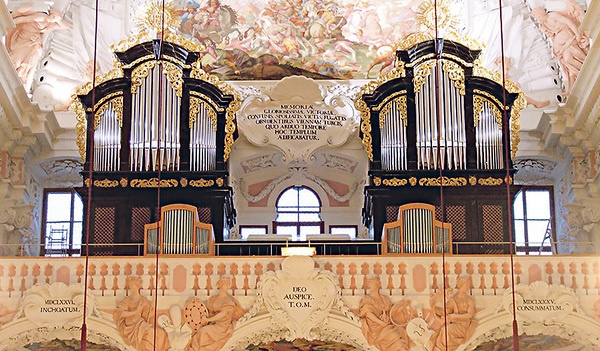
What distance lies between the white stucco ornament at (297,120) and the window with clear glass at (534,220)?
433cm

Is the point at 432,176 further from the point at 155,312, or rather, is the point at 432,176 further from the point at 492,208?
the point at 155,312

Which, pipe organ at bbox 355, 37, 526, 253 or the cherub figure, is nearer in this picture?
the cherub figure

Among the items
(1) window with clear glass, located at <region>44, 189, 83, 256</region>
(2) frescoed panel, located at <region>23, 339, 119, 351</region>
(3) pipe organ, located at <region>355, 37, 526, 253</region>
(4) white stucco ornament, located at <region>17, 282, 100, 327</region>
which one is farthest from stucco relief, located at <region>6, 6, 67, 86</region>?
(3) pipe organ, located at <region>355, 37, 526, 253</region>

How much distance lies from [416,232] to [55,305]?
665 cm

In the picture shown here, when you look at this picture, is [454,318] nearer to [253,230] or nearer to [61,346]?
[253,230]

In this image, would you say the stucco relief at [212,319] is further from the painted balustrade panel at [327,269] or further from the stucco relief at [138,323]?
the stucco relief at [138,323]

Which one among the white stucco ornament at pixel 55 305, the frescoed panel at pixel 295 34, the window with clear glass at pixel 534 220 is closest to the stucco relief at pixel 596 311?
the window with clear glass at pixel 534 220

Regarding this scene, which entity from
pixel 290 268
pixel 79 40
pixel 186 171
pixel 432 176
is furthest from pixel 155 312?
pixel 79 40

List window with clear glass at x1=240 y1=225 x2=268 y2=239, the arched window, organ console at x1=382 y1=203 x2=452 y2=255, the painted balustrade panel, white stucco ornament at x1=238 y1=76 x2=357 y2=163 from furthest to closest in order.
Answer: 1. the arched window
2. window with clear glass at x1=240 y1=225 x2=268 y2=239
3. white stucco ornament at x1=238 y1=76 x2=357 y2=163
4. organ console at x1=382 y1=203 x2=452 y2=255
5. the painted balustrade panel

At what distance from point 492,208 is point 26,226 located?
9750 millimetres

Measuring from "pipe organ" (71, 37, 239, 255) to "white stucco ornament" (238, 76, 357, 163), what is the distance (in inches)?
38.6

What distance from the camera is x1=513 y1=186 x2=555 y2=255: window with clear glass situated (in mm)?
30547

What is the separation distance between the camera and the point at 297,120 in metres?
29.7

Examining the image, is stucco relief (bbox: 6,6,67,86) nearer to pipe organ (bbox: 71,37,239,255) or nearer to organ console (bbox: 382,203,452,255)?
pipe organ (bbox: 71,37,239,255)
